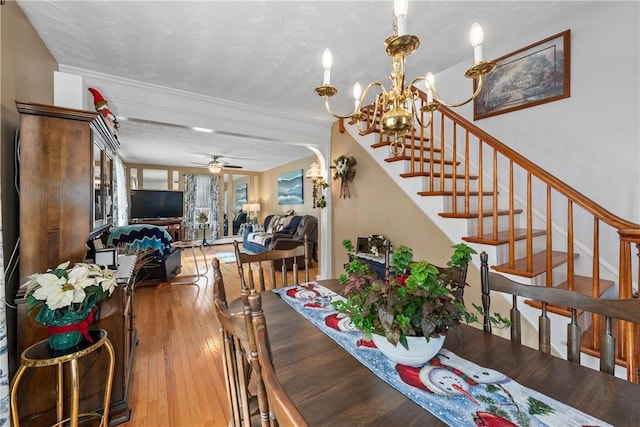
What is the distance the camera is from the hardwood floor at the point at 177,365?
5.07ft

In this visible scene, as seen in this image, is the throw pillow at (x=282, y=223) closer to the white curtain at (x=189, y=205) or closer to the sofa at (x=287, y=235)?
the sofa at (x=287, y=235)

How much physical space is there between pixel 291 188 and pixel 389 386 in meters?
6.44

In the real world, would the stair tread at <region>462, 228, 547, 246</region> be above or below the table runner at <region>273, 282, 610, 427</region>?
above

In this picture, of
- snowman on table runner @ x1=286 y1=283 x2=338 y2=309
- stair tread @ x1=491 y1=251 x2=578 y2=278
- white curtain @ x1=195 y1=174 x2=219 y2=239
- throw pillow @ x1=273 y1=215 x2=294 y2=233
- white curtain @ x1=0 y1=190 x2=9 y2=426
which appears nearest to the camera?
white curtain @ x1=0 y1=190 x2=9 y2=426

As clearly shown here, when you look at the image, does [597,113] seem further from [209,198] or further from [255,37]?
[209,198]

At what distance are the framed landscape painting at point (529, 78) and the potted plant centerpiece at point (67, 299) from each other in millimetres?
3301

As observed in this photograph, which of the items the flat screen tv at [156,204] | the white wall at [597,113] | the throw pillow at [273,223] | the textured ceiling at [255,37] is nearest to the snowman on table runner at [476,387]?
the white wall at [597,113]

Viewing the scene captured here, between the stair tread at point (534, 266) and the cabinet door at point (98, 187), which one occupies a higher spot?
the cabinet door at point (98, 187)

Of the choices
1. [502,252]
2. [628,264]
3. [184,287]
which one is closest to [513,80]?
[502,252]

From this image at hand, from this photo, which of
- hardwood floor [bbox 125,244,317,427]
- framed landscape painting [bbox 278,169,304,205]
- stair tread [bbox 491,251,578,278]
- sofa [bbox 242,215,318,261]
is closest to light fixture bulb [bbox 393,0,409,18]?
stair tread [bbox 491,251,578,278]

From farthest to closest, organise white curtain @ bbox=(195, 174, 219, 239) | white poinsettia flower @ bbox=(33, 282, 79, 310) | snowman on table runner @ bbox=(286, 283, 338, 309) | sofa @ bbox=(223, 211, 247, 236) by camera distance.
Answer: sofa @ bbox=(223, 211, 247, 236) → white curtain @ bbox=(195, 174, 219, 239) → snowman on table runner @ bbox=(286, 283, 338, 309) → white poinsettia flower @ bbox=(33, 282, 79, 310)

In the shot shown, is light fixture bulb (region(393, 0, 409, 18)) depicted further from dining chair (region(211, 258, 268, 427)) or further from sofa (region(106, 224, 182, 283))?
sofa (region(106, 224, 182, 283))

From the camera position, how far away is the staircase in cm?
141

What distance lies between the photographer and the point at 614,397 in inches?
27.3
